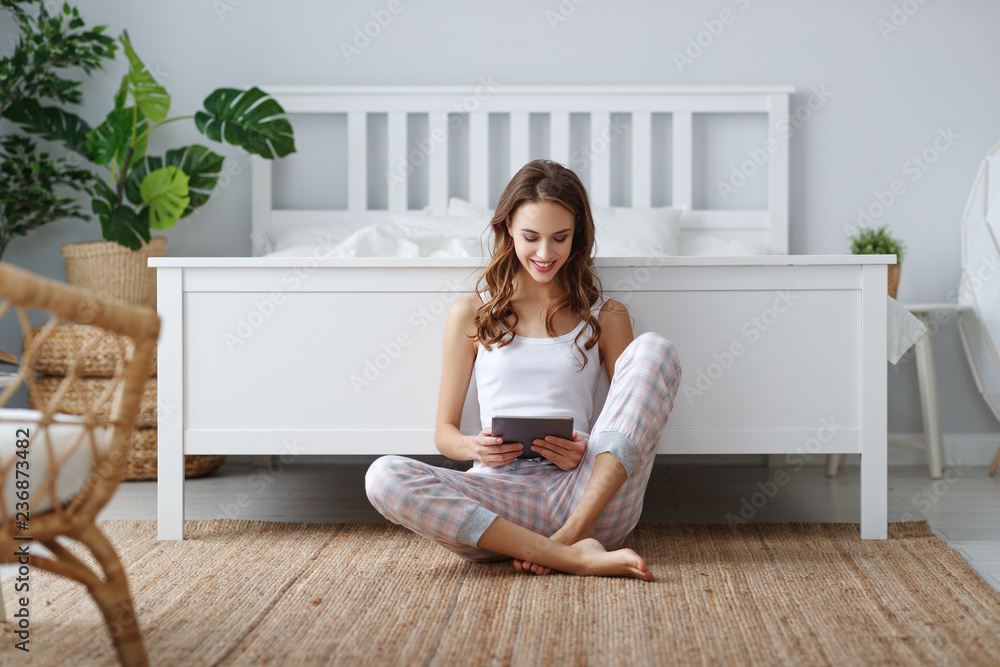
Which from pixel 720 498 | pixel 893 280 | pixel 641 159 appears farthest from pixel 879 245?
pixel 720 498

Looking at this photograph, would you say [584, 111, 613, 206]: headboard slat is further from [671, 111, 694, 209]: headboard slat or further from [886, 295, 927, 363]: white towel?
[886, 295, 927, 363]: white towel

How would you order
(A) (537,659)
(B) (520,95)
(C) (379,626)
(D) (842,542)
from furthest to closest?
(B) (520,95) → (D) (842,542) → (C) (379,626) → (A) (537,659)

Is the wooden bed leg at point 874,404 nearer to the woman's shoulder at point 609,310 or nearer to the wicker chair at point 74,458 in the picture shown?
the woman's shoulder at point 609,310

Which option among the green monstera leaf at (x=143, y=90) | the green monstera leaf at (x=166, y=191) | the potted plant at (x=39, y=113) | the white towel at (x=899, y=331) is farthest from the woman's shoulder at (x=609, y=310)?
the potted plant at (x=39, y=113)

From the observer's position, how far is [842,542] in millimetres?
1493

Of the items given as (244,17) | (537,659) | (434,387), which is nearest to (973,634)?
(537,659)

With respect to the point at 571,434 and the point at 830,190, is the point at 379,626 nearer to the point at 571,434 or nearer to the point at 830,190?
the point at 571,434

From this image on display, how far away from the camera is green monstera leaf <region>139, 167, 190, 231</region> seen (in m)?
2.24

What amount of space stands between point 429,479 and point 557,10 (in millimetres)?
1835

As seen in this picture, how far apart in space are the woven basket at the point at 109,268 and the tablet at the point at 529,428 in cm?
148

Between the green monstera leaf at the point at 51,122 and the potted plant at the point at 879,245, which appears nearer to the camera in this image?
the potted plant at the point at 879,245

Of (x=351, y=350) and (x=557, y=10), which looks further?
(x=557, y=10)

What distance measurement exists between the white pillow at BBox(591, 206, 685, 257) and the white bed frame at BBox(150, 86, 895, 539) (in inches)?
26.5

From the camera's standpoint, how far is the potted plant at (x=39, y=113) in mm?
2221
